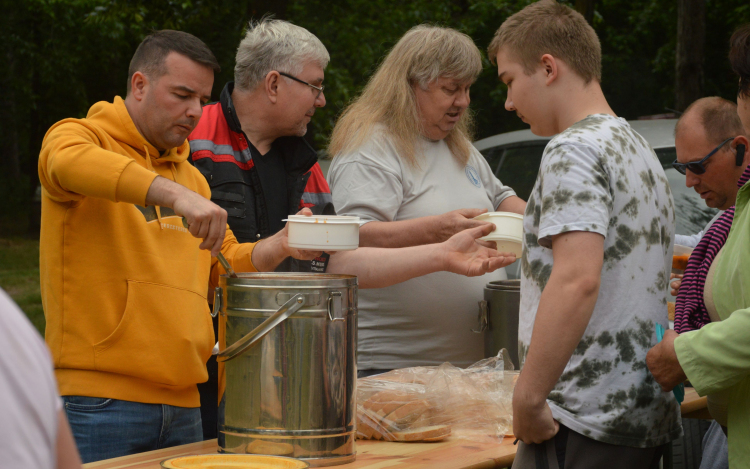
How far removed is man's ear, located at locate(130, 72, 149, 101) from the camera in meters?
2.27

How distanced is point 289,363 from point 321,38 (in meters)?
7.95

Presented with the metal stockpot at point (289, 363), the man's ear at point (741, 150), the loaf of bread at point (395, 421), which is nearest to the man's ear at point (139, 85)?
the metal stockpot at point (289, 363)

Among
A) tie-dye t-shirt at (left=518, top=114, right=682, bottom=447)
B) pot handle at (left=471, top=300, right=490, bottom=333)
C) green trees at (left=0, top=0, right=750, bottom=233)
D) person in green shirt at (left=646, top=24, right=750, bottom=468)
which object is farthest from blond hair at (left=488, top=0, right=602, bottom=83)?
green trees at (left=0, top=0, right=750, bottom=233)

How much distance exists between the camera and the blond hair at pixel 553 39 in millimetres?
2014

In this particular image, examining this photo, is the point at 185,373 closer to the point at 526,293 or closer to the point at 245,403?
the point at 245,403

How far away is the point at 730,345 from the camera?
1.76m

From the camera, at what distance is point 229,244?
2.46 metres

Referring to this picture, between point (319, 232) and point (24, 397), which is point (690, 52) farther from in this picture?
point (24, 397)

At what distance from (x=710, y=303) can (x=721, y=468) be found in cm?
96

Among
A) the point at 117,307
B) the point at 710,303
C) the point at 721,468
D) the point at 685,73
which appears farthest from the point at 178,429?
the point at 685,73

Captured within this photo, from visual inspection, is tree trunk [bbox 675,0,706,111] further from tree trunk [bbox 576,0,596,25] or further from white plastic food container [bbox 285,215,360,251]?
white plastic food container [bbox 285,215,360,251]

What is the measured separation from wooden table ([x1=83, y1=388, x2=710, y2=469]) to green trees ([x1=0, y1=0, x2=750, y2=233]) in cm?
525

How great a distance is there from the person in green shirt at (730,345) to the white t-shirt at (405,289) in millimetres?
1132

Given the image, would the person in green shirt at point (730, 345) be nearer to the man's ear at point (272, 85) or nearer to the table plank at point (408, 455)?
the table plank at point (408, 455)
